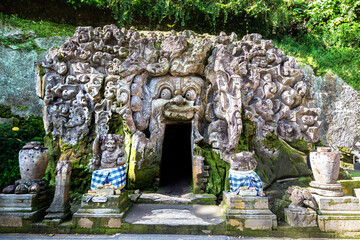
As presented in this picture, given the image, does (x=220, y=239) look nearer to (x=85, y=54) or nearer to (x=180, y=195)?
(x=180, y=195)

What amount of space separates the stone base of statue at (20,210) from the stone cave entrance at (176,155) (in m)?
4.18

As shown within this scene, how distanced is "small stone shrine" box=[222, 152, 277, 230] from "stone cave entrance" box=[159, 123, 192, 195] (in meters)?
3.33

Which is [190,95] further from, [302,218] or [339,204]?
[339,204]

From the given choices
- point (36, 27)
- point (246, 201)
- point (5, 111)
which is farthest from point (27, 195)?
point (36, 27)

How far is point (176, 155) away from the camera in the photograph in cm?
1041

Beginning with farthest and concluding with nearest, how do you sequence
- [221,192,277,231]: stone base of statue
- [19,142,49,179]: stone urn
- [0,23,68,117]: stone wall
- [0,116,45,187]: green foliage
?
[0,23,68,117]: stone wall → [0,116,45,187]: green foliage → [19,142,49,179]: stone urn → [221,192,277,231]: stone base of statue

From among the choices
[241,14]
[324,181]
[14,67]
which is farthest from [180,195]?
[241,14]

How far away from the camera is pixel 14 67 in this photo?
12.0 metres

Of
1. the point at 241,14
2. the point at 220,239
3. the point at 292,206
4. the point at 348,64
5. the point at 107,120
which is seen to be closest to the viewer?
the point at 220,239

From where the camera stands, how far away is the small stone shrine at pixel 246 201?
496 cm

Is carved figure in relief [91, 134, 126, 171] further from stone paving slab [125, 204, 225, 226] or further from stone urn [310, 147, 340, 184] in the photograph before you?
stone urn [310, 147, 340, 184]

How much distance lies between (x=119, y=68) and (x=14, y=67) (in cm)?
811

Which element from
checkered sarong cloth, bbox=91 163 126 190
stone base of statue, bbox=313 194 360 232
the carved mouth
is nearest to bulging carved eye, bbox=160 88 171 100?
the carved mouth

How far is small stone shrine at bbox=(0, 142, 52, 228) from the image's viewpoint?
505 cm
